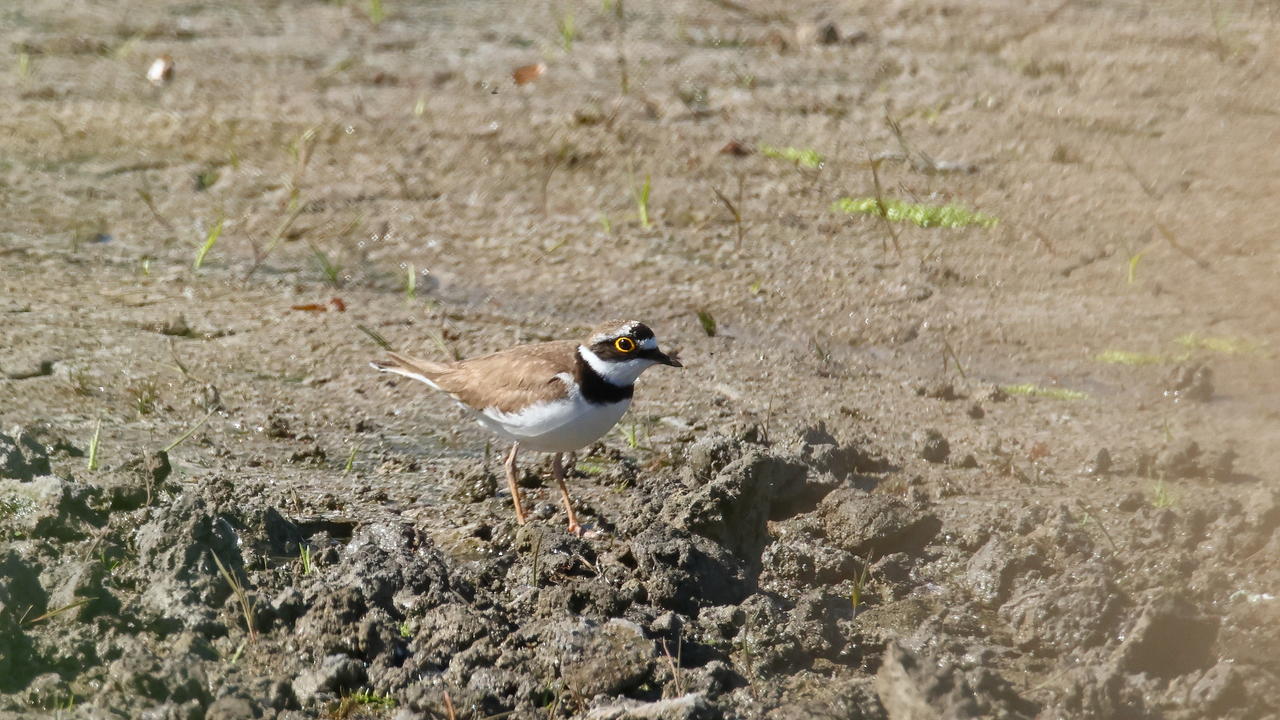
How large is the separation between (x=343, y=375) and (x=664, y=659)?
3217 mm

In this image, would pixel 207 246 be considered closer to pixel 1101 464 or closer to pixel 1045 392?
pixel 1045 392

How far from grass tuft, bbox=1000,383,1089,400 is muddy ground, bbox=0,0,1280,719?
27mm

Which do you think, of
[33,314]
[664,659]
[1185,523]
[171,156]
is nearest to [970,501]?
[1185,523]

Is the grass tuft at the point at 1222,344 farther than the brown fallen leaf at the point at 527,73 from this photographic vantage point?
No

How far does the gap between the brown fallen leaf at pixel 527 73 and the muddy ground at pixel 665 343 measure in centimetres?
10

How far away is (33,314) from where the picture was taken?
767cm

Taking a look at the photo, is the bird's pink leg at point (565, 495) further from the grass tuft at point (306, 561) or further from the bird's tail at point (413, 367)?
the grass tuft at point (306, 561)

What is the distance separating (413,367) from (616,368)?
1.30 meters

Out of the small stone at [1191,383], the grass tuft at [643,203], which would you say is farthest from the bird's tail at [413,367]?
the small stone at [1191,383]

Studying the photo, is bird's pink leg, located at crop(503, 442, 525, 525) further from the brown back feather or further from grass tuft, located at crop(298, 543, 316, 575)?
grass tuft, located at crop(298, 543, 316, 575)

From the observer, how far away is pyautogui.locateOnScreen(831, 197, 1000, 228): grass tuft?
27.3ft

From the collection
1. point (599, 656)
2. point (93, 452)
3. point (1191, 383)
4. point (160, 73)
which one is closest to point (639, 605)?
point (599, 656)

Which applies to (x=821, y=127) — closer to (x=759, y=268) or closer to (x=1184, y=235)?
(x=759, y=268)

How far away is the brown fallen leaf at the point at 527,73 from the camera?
10.7 meters
